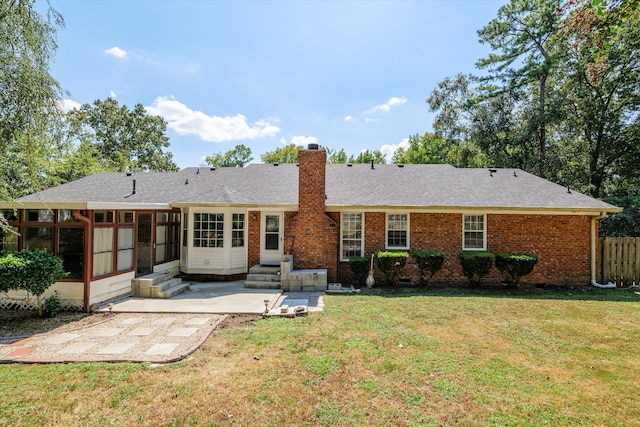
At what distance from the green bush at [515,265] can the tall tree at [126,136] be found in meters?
31.0

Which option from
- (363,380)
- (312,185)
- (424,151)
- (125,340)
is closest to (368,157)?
(424,151)

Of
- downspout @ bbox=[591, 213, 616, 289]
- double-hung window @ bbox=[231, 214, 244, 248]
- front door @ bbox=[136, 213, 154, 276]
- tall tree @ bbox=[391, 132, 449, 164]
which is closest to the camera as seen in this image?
front door @ bbox=[136, 213, 154, 276]

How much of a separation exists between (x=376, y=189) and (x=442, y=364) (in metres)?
7.98

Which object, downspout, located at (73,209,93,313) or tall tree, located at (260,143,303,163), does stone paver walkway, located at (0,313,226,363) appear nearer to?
downspout, located at (73,209,93,313)

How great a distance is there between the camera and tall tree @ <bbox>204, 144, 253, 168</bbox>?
40.2 metres

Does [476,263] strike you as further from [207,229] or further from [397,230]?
[207,229]

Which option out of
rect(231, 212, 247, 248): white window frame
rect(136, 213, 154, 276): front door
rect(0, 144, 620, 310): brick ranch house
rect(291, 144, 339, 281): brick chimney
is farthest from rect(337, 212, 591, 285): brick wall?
rect(136, 213, 154, 276): front door

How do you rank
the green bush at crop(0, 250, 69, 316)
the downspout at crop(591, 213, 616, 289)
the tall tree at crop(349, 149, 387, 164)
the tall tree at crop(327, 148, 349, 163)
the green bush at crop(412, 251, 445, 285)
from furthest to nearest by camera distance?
the tall tree at crop(327, 148, 349, 163)
the tall tree at crop(349, 149, 387, 164)
the downspout at crop(591, 213, 616, 289)
the green bush at crop(412, 251, 445, 285)
the green bush at crop(0, 250, 69, 316)

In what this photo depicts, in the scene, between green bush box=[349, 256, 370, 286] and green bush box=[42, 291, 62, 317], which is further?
green bush box=[349, 256, 370, 286]

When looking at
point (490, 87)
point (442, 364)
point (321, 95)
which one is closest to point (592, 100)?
point (490, 87)

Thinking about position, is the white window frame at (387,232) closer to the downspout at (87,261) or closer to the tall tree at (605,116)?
the downspout at (87,261)

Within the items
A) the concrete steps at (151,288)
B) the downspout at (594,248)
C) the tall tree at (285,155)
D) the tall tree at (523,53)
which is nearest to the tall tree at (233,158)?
the tall tree at (285,155)

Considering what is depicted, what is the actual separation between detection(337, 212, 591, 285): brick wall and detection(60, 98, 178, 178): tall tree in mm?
27797

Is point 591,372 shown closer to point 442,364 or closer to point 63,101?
point 442,364
